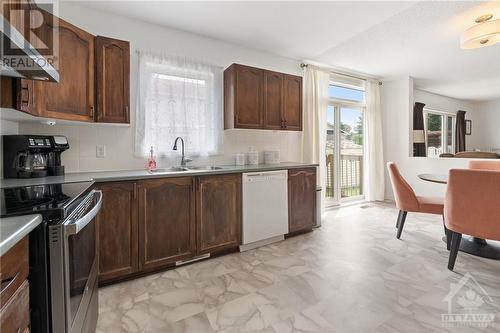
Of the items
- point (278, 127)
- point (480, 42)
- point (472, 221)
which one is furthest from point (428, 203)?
point (278, 127)

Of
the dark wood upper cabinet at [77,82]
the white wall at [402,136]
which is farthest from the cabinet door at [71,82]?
the white wall at [402,136]

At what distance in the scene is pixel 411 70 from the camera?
4.62m

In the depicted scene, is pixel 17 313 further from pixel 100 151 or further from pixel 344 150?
pixel 344 150

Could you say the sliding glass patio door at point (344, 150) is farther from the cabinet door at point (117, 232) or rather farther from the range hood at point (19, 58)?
the range hood at point (19, 58)

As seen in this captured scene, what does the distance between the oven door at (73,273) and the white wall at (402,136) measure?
5511mm

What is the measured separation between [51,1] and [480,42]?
4.20 meters

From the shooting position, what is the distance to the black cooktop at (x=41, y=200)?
0.96 metres

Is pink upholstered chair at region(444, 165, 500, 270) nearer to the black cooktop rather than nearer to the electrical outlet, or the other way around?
the black cooktop

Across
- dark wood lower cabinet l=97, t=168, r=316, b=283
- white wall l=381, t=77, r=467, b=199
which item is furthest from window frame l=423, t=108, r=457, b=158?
dark wood lower cabinet l=97, t=168, r=316, b=283

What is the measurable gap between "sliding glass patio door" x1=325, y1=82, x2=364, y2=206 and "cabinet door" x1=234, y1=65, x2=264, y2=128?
A: 209 cm

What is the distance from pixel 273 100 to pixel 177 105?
4.15 ft

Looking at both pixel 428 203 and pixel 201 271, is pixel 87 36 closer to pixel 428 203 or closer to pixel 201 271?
pixel 201 271

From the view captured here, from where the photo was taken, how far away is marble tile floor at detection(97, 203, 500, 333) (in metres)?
1.58

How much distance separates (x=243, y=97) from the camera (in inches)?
119
